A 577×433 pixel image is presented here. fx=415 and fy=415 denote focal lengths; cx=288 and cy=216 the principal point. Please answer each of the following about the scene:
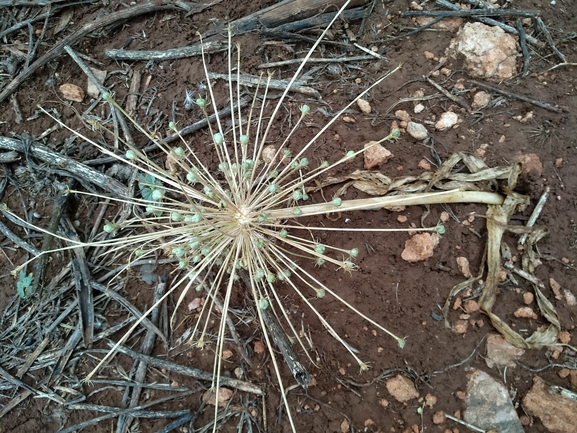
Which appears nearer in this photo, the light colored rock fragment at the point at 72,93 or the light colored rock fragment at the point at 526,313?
the light colored rock fragment at the point at 526,313

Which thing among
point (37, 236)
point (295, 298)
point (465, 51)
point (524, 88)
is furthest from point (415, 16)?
point (37, 236)

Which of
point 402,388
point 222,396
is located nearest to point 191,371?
point 222,396

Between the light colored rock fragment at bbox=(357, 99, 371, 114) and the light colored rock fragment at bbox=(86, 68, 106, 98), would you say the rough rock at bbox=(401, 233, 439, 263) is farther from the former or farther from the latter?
the light colored rock fragment at bbox=(86, 68, 106, 98)

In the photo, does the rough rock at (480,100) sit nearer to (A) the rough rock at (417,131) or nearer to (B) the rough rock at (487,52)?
(B) the rough rock at (487,52)

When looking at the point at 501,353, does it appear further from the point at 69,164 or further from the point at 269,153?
the point at 69,164

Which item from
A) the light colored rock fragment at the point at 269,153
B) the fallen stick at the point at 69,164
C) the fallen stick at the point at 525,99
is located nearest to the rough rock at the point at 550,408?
the fallen stick at the point at 525,99

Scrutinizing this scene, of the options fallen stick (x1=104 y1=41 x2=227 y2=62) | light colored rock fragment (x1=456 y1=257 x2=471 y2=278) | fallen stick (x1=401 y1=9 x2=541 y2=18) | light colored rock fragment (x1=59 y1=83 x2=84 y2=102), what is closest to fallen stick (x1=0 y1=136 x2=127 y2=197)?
light colored rock fragment (x1=59 y1=83 x2=84 y2=102)
